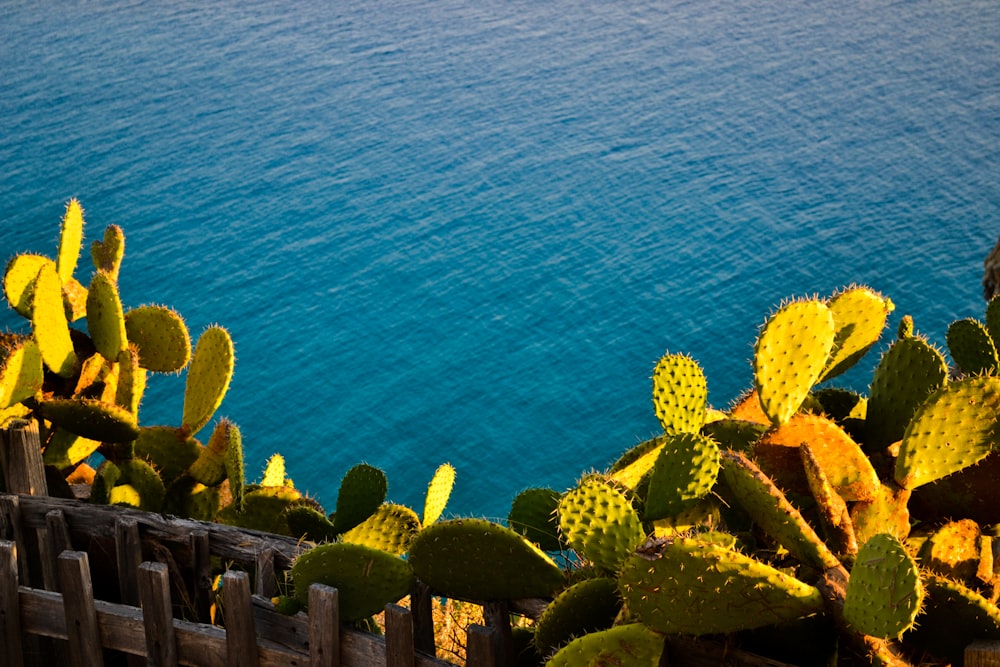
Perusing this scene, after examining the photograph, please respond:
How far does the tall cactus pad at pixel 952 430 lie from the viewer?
5.05 feet

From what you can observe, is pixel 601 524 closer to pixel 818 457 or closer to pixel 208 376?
pixel 818 457

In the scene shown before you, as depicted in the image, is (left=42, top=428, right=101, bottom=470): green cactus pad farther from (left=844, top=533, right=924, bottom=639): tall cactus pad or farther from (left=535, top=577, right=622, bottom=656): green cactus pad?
(left=844, top=533, right=924, bottom=639): tall cactus pad

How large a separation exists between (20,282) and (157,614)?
4.70 ft

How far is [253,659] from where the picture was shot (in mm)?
2072

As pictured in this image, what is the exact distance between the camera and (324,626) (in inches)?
75.4

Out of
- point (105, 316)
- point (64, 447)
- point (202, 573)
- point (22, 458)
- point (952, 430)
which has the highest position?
point (952, 430)

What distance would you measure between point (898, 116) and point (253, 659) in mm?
11699

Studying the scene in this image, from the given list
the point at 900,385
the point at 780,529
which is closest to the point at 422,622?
the point at 780,529

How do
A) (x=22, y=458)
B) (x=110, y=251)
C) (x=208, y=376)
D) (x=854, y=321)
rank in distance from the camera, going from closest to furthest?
(x=854, y=321), (x=22, y=458), (x=208, y=376), (x=110, y=251)

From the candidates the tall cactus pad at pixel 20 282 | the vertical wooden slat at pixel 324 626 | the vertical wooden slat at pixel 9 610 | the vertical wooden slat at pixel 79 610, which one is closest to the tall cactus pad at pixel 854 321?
the vertical wooden slat at pixel 324 626

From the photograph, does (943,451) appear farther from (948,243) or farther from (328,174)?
(328,174)

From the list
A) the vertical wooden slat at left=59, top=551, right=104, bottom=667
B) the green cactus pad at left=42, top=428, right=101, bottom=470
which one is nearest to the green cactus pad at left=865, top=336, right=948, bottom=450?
the vertical wooden slat at left=59, top=551, right=104, bottom=667

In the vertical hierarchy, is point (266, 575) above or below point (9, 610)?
above

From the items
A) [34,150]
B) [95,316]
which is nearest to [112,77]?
[34,150]
